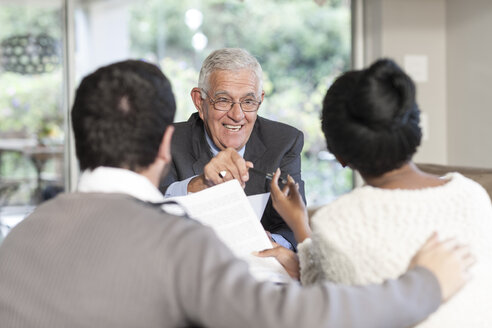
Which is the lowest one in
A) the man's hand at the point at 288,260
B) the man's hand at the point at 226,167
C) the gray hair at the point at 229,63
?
the man's hand at the point at 288,260

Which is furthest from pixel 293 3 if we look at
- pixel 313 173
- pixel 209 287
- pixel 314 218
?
pixel 209 287

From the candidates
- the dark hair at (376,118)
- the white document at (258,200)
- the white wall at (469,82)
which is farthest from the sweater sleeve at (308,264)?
the white wall at (469,82)

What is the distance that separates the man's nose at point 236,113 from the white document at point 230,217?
61 cm

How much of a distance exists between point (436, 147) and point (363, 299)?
11.2ft

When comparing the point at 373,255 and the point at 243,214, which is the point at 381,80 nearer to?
the point at 373,255

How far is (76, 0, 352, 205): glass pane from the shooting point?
5.11 m

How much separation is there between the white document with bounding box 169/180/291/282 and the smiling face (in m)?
0.63

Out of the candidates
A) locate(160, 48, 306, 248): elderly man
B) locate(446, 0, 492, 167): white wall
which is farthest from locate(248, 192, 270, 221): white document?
locate(446, 0, 492, 167): white wall

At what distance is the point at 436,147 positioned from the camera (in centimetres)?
411

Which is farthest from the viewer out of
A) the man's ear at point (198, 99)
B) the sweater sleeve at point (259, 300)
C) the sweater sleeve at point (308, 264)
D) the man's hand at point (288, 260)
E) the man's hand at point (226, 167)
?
the man's ear at point (198, 99)

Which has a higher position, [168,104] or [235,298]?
[168,104]

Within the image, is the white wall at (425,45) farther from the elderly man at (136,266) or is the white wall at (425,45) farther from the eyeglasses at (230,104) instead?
the elderly man at (136,266)

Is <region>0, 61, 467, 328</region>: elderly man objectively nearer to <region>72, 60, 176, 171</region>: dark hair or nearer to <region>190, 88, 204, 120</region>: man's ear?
<region>72, 60, 176, 171</region>: dark hair

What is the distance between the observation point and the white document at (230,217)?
150 cm
